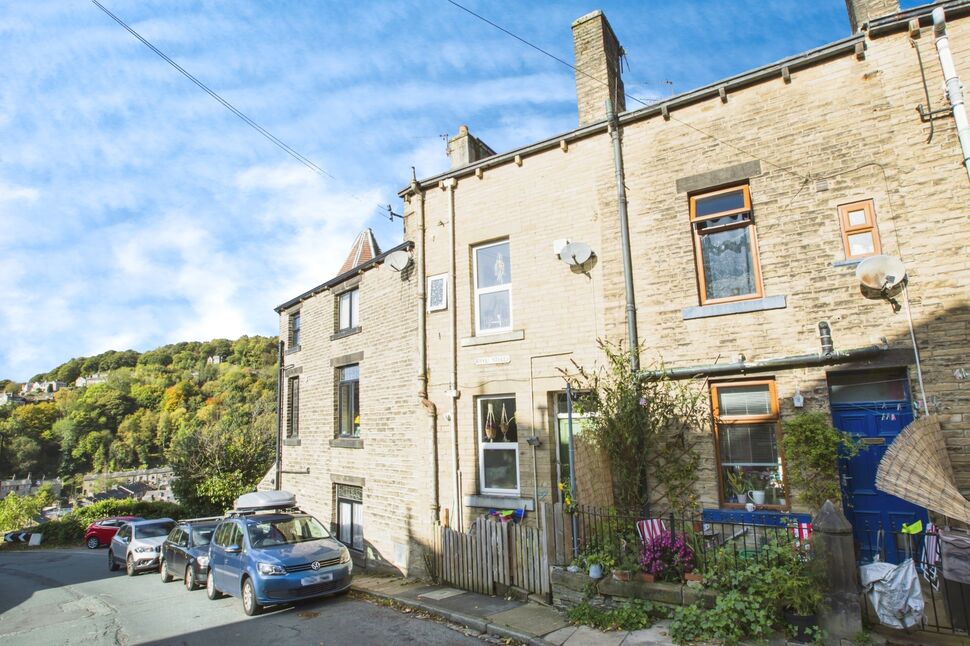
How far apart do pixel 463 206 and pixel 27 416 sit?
459 feet

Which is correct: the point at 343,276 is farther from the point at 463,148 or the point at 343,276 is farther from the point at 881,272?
the point at 881,272

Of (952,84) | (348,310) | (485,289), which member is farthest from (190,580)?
(952,84)

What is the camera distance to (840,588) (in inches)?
219

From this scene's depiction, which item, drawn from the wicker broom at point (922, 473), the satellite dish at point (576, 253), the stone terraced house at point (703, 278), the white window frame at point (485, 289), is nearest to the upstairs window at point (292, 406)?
the stone terraced house at point (703, 278)

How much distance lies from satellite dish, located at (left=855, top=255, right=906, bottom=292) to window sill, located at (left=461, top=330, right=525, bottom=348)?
5451 mm

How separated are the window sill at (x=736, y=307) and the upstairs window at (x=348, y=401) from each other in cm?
917

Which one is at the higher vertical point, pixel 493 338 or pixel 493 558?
pixel 493 338

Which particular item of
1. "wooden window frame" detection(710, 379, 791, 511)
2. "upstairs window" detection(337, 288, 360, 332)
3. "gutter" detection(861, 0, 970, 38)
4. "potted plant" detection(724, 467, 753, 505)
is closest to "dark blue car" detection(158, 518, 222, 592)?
"upstairs window" detection(337, 288, 360, 332)

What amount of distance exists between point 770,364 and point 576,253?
11.9 feet

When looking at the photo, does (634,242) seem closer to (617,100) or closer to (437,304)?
(617,100)

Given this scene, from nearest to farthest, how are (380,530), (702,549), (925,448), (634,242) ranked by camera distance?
1. (925,448)
2. (702,549)
3. (634,242)
4. (380,530)

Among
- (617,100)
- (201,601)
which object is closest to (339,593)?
(201,601)

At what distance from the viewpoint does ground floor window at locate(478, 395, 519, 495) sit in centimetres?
1040

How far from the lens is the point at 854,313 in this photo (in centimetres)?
746
